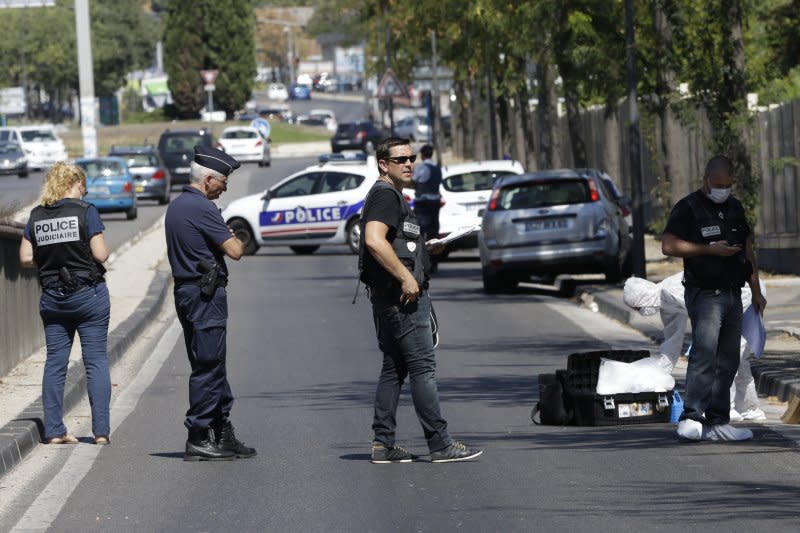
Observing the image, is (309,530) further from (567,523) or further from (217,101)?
(217,101)

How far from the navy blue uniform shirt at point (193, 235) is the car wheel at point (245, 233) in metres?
21.8

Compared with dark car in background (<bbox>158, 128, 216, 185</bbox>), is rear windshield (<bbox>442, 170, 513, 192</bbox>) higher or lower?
lower

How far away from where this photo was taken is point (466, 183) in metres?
29.8

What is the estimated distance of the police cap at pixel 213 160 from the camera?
10602mm

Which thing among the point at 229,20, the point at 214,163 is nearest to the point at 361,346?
the point at 214,163

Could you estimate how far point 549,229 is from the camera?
23109 mm

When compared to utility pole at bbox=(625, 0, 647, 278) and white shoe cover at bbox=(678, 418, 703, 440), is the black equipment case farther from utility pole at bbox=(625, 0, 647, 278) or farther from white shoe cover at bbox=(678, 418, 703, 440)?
utility pole at bbox=(625, 0, 647, 278)

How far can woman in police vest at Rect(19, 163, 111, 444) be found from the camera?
11.2m

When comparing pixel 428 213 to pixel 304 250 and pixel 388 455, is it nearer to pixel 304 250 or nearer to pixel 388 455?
pixel 304 250

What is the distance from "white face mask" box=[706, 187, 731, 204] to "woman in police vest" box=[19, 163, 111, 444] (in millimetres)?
3868

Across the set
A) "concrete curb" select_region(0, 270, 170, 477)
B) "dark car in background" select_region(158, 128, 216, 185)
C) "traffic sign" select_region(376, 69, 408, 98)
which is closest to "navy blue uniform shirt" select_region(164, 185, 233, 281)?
"concrete curb" select_region(0, 270, 170, 477)

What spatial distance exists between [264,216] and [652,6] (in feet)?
32.8

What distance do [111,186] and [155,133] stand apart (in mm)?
53231

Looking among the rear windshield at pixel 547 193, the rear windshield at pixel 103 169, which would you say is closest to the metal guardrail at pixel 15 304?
the rear windshield at pixel 547 193
